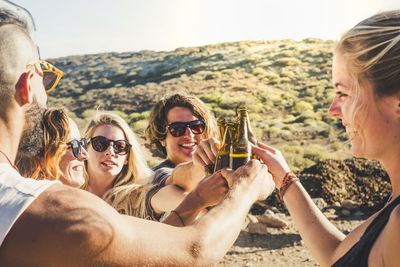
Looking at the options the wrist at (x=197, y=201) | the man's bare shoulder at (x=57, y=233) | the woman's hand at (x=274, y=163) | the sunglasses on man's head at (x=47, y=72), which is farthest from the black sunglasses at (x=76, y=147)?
the man's bare shoulder at (x=57, y=233)

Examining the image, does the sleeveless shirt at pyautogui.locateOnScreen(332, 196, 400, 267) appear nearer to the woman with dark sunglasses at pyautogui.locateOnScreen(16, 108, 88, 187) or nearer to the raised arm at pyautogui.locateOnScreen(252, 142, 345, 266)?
the raised arm at pyautogui.locateOnScreen(252, 142, 345, 266)

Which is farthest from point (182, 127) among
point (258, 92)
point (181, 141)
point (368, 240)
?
point (258, 92)

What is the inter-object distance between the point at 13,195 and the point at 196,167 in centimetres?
174

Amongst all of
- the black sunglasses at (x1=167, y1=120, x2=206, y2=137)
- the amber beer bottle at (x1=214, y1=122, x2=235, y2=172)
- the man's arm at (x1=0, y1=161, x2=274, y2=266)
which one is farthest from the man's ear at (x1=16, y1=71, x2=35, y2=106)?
the black sunglasses at (x1=167, y1=120, x2=206, y2=137)

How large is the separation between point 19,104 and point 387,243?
5.52ft

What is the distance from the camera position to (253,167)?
91.2 inches

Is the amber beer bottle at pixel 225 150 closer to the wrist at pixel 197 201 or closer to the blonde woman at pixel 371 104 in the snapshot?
the wrist at pixel 197 201

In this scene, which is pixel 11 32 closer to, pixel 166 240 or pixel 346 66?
pixel 166 240

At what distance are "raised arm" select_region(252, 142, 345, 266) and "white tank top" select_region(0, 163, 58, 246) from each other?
1.59 metres

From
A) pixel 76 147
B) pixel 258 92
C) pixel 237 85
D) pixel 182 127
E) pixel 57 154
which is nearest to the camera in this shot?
pixel 57 154

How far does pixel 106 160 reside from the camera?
152 inches

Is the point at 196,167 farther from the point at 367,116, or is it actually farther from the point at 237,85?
the point at 237,85

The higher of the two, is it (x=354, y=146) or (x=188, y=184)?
(x=354, y=146)

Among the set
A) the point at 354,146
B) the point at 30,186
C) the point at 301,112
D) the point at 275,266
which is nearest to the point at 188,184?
the point at 354,146
